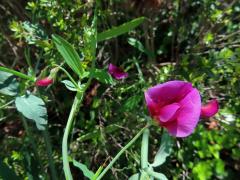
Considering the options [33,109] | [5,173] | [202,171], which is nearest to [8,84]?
[33,109]

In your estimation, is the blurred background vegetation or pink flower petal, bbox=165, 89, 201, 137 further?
the blurred background vegetation

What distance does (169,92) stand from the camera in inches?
39.7

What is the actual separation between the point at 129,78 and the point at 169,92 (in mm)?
569

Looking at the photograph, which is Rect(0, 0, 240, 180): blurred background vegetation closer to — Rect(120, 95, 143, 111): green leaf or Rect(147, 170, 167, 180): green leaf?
Rect(120, 95, 143, 111): green leaf

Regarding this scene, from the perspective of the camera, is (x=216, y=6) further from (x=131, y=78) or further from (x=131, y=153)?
(x=131, y=153)

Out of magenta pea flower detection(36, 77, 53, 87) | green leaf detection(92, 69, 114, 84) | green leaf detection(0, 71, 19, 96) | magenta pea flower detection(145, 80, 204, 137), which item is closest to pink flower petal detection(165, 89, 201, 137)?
magenta pea flower detection(145, 80, 204, 137)

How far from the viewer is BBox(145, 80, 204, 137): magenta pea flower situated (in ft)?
3.27

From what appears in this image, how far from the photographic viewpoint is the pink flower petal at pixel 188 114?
100 cm

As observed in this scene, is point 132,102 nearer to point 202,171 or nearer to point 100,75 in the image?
point 100,75

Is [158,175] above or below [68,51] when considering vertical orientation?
below


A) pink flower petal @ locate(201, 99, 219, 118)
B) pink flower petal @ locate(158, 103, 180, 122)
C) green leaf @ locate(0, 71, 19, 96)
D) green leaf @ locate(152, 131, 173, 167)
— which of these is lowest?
green leaf @ locate(152, 131, 173, 167)

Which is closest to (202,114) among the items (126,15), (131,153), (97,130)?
(131,153)

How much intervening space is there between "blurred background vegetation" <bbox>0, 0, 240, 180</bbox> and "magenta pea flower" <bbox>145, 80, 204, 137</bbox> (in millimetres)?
345

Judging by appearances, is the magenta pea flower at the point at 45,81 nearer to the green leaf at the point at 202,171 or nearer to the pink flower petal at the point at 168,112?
the pink flower petal at the point at 168,112
